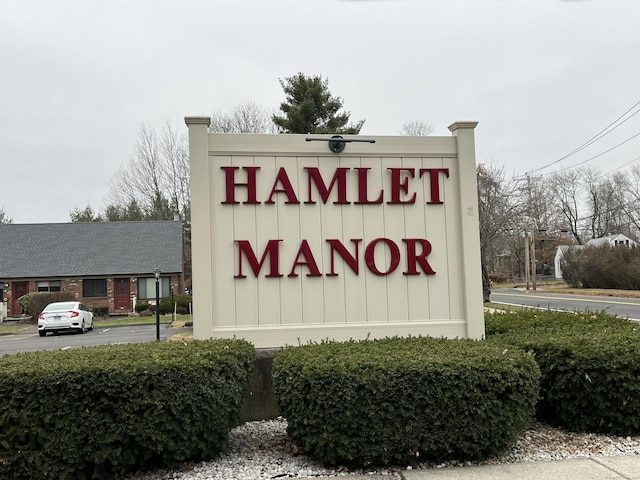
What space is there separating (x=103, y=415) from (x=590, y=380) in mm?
3992

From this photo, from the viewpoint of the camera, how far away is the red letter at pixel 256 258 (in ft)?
19.2

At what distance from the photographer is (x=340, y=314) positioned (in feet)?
19.7

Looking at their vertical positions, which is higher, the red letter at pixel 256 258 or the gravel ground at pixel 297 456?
the red letter at pixel 256 258

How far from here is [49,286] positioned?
34.5 meters

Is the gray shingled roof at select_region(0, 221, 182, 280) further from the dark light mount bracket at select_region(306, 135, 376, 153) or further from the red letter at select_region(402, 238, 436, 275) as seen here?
the red letter at select_region(402, 238, 436, 275)

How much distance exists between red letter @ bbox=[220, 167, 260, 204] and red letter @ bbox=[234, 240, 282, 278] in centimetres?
48

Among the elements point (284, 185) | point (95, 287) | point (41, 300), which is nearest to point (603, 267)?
point (95, 287)

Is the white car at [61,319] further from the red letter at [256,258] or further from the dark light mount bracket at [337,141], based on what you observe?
the dark light mount bracket at [337,141]

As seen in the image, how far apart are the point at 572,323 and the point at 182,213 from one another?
41.4m

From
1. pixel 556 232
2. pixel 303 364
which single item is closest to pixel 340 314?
pixel 303 364

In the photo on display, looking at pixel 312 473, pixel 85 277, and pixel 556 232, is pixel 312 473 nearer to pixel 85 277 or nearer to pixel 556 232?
pixel 85 277

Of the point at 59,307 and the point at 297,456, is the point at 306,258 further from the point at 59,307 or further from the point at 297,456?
the point at 59,307

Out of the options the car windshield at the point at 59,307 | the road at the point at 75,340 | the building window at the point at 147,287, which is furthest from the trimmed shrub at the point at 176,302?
the car windshield at the point at 59,307

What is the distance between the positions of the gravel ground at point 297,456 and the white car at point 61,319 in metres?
21.2
